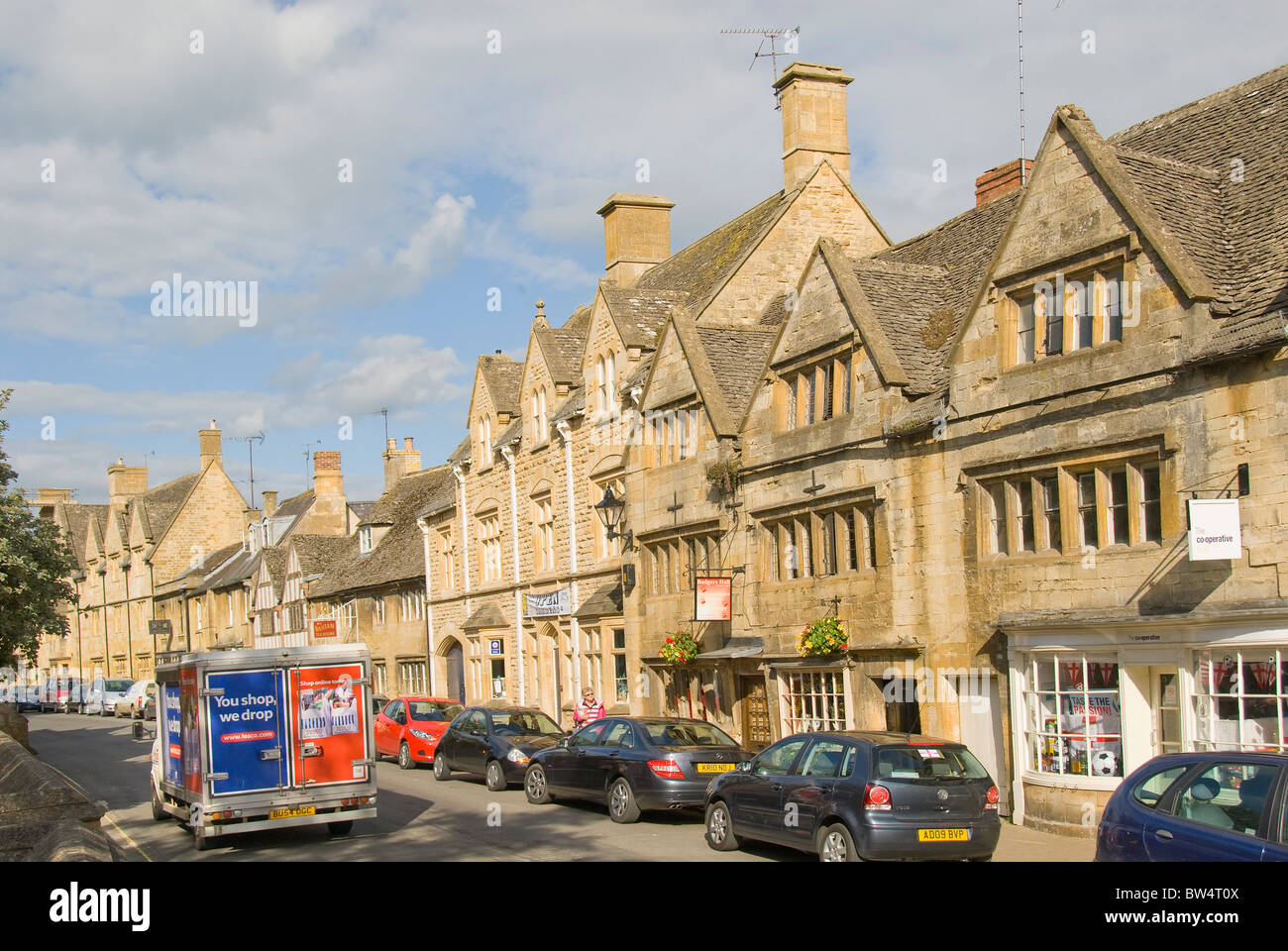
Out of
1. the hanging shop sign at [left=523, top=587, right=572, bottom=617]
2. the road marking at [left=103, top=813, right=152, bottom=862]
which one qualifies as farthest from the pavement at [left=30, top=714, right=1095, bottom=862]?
the hanging shop sign at [left=523, top=587, right=572, bottom=617]

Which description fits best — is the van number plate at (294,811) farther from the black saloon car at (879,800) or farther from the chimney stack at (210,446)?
the chimney stack at (210,446)

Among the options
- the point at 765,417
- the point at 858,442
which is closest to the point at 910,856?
the point at 858,442

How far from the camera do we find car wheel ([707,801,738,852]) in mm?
15047

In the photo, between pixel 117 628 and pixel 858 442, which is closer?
pixel 858 442

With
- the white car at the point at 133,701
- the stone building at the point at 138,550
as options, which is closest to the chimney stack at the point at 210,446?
the stone building at the point at 138,550

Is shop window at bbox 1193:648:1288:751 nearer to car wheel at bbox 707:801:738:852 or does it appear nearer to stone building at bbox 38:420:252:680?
car wheel at bbox 707:801:738:852

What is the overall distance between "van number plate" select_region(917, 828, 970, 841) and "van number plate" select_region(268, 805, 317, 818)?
7.81 metres

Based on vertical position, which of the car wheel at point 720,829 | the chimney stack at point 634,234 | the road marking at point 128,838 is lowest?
the road marking at point 128,838

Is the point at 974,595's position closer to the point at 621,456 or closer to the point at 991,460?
the point at 991,460

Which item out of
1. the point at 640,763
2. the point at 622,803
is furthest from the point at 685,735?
the point at 622,803

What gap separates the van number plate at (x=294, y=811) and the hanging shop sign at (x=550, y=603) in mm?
15910

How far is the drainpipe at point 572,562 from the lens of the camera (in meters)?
31.8

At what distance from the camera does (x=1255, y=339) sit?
13.8 meters
